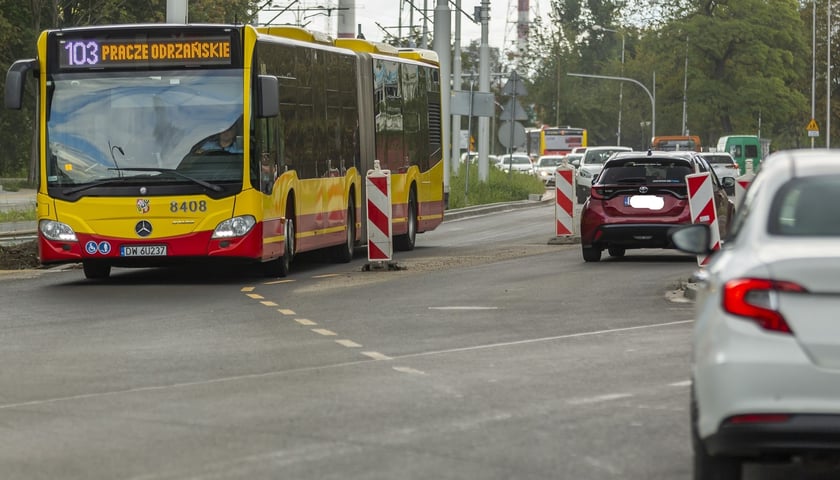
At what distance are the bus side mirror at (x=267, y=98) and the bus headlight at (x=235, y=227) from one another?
3.81 feet

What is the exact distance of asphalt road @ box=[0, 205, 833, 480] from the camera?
852 cm

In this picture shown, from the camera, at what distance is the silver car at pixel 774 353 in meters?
6.71

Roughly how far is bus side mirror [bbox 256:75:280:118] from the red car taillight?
1373 cm

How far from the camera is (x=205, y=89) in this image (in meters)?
20.5

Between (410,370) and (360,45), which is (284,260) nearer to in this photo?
(360,45)

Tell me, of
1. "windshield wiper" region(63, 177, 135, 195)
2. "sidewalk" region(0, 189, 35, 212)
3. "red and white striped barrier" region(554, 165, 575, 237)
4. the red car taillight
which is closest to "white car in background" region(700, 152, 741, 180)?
"sidewalk" region(0, 189, 35, 212)

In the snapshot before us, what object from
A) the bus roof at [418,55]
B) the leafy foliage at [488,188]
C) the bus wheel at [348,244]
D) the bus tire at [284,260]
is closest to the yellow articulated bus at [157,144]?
the bus tire at [284,260]

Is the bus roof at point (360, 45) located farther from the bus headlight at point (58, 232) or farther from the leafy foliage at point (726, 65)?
the leafy foliage at point (726, 65)

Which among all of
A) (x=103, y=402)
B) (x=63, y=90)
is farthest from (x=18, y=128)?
(x=103, y=402)

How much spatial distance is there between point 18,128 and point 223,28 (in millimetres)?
53241

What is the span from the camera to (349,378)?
11695 millimetres

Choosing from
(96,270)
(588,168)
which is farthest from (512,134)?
(96,270)

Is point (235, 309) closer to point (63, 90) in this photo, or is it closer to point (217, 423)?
point (63, 90)

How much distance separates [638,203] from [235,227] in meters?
5.97
